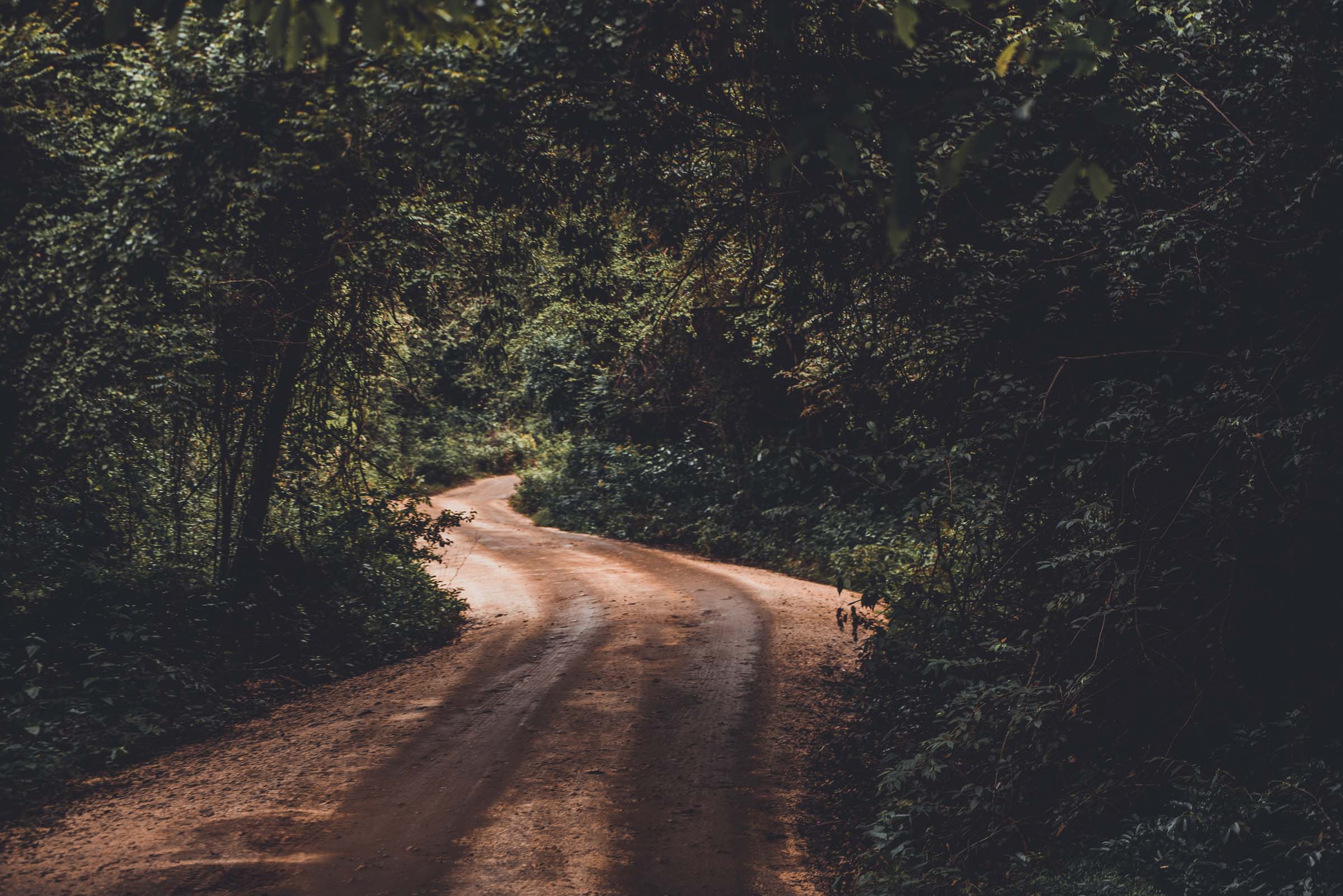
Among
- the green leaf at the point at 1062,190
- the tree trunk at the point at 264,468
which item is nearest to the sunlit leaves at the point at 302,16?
the green leaf at the point at 1062,190

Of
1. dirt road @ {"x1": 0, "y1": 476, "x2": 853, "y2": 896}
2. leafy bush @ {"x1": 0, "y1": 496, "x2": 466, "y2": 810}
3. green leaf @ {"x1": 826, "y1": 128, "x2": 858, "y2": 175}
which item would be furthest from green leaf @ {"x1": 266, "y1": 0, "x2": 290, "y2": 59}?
leafy bush @ {"x1": 0, "y1": 496, "x2": 466, "y2": 810}

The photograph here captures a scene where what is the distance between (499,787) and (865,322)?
520cm

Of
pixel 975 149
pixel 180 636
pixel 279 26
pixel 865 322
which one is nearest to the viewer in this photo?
pixel 975 149

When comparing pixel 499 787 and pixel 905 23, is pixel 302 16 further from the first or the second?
pixel 499 787

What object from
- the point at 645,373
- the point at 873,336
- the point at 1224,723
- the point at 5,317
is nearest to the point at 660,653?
the point at 873,336

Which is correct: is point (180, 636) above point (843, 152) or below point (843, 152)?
below

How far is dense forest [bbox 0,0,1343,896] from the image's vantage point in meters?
4.55

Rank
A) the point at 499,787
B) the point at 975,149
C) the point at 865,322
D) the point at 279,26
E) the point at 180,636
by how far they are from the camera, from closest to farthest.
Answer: the point at 975,149
the point at 279,26
the point at 499,787
the point at 865,322
the point at 180,636

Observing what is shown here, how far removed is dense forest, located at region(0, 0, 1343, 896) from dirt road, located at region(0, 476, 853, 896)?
28.3 inches

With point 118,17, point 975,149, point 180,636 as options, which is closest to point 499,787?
point 180,636

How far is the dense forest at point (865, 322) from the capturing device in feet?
14.9

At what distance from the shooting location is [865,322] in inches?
338

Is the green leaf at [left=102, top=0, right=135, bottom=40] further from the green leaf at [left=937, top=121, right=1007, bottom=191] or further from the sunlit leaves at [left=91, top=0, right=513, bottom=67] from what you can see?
the green leaf at [left=937, top=121, right=1007, bottom=191]

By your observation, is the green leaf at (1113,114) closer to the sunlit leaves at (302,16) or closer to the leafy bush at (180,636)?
the sunlit leaves at (302,16)
